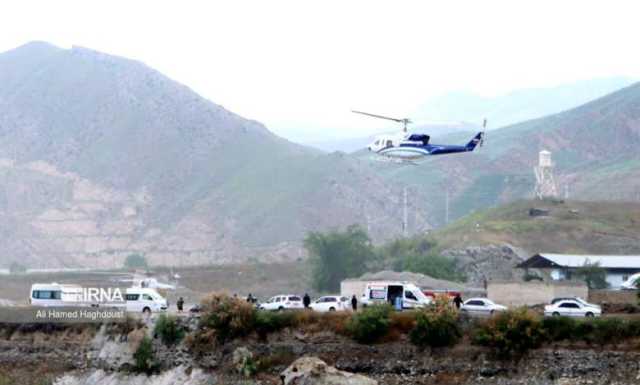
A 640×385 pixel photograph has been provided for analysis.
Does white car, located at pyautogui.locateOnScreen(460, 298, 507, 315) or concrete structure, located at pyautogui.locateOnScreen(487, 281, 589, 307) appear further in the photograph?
concrete structure, located at pyautogui.locateOnScreen(487, 281, 589, 307)

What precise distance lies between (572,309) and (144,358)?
59.4ft

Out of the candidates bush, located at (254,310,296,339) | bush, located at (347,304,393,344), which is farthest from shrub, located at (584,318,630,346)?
bush, located at (254,310,296,339)

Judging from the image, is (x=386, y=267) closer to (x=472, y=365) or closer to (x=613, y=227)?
(x=613, y=227)

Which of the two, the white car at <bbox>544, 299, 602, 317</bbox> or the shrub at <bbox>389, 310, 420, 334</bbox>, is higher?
the white car at <bbox>544, 299, 602, 317</bbox>

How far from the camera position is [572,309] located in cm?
6231

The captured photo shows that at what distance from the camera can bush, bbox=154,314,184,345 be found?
199ft

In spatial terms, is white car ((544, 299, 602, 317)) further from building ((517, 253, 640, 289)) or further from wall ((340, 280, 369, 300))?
building ((517, 253, 640, 289))

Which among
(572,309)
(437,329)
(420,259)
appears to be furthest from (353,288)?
(420,259)

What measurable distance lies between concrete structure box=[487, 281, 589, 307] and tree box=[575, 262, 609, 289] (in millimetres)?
20476

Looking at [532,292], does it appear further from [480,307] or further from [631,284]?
[631,284]

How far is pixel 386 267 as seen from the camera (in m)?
141

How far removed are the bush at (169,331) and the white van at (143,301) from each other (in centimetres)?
880

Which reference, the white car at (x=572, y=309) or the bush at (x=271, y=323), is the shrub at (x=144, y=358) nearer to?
the bush at (x=271, y=323)

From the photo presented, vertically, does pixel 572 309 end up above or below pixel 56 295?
below
